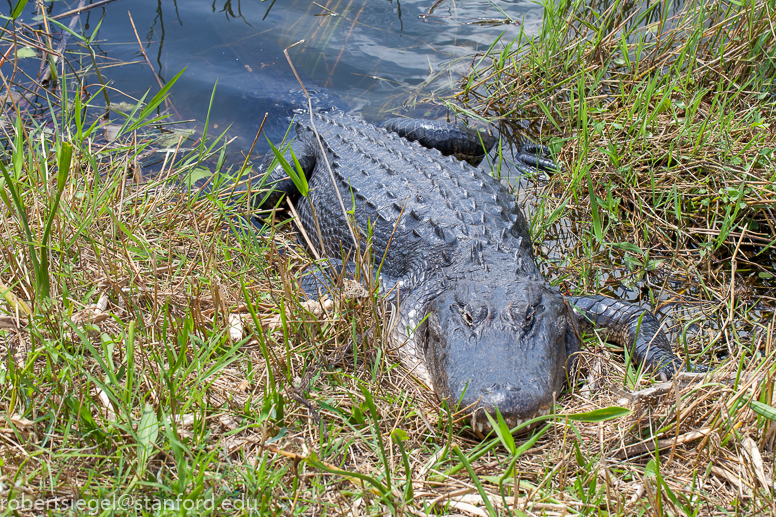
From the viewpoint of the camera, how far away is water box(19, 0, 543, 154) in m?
5.21

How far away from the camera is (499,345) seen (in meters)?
2.17

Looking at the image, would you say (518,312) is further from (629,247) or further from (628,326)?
(629,247)

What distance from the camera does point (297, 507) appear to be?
5.31ft

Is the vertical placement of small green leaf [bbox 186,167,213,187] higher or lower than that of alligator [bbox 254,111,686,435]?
higher

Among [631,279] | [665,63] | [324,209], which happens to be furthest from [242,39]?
[631,279]

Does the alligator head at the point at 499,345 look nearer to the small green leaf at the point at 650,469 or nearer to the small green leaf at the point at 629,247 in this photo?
the small green leaf at the point at 650,469

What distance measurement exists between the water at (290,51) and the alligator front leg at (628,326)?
3.24 m

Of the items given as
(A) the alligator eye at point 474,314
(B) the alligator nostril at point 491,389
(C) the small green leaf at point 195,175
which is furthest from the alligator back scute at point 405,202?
(B) the alligator nostril at point 491,389

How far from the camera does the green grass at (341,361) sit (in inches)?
63.6

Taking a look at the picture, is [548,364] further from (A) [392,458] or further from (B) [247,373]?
(B) [247,373]

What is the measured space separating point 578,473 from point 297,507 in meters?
0.97

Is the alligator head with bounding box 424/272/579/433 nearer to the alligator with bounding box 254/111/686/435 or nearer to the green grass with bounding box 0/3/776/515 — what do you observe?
the alligator with bounding box 254/111/686/435

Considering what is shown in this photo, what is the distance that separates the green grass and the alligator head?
0.13 m

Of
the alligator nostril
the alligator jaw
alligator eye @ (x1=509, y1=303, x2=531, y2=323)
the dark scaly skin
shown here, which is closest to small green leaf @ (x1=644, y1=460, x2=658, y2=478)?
the alligator jaw
